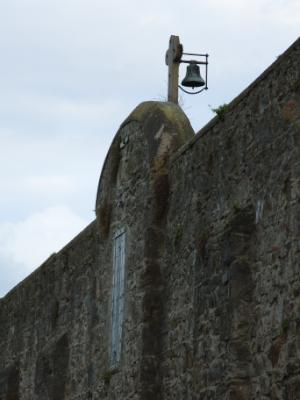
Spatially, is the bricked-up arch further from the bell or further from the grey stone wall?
the bell

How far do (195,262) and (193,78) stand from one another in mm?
3273

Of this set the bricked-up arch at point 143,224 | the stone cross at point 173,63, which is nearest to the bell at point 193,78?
the bricked-up arch at point 143,224

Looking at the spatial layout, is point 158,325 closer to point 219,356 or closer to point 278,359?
point 219,356

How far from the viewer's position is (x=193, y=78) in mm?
16750

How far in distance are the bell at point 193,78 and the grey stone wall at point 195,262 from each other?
395 mm

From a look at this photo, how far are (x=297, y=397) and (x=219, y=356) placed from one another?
1.90m

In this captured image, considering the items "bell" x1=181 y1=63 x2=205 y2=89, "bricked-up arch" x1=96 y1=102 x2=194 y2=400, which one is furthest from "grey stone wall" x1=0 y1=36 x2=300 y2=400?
"bell" x1=181 y1=63 x2=205 y2=89

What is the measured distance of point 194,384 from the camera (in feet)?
45.5

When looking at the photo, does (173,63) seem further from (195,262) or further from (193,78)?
(195,262)

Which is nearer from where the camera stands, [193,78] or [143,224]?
[143,224]

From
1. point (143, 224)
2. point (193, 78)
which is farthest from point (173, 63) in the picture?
point (143, 224)

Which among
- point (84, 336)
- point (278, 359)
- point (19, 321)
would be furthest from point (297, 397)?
point (19, 321)

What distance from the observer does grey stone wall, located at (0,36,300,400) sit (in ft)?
40.4

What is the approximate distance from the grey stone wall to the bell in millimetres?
395
